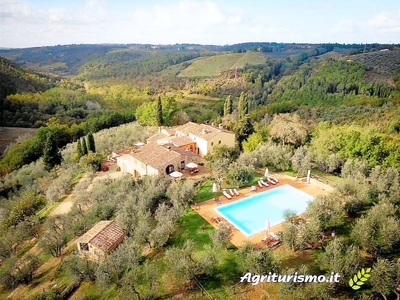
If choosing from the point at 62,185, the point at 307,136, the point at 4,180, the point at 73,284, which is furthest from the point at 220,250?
the point at 4,180

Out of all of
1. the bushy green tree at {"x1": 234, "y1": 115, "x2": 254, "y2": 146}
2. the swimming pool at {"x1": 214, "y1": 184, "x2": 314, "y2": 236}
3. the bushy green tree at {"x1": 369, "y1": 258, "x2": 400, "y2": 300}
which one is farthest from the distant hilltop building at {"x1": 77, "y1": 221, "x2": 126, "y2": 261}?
the bushy green tree at {"x1": 234, "y1": 115, "x2": 254, "y2": 146}

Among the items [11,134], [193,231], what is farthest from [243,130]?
[11,134]

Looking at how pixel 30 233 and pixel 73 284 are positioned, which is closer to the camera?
pixel 73 284

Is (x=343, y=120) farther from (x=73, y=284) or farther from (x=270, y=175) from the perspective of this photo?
(x=73, y=284)

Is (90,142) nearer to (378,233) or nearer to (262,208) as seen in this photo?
(262,208)

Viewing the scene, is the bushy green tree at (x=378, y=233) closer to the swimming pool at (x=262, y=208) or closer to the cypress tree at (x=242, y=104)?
the swimming pool at (x=262, y=208)

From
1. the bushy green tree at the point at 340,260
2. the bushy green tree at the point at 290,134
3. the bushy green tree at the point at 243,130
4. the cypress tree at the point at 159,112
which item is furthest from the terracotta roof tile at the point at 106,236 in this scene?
the cypress tree at the point at 159,112

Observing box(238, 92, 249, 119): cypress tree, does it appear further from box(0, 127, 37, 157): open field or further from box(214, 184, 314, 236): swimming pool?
box(0, 127, 37, 157): open field
